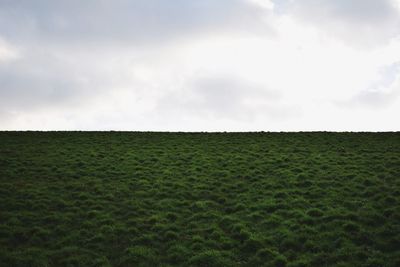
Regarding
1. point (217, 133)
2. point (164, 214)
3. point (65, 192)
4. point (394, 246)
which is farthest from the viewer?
point (217, 133)

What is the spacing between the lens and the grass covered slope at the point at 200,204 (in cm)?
1473

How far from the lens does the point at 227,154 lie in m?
31.5

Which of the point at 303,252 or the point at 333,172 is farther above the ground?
the point at 333,172

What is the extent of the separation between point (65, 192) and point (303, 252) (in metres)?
13.9

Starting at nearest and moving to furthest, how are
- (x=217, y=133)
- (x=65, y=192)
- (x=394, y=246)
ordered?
1. (x=394, y=246)
2. (x=65, y=192)
3. (x=217, y=133)

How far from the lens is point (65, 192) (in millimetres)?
22047

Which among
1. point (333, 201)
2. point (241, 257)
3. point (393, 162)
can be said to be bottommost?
point (241, 257)

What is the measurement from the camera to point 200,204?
20.2 meters

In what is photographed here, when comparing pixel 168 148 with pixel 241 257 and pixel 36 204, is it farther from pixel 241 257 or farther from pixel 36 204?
pixel 241 257

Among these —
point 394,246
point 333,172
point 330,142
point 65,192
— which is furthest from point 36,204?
point 330,142

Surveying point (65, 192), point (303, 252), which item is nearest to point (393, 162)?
point (303, 252)

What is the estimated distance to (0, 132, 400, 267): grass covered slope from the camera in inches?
580

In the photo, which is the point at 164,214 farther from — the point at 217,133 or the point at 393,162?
the point at 217,133

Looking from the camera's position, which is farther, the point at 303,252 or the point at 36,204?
the point at 36,204
